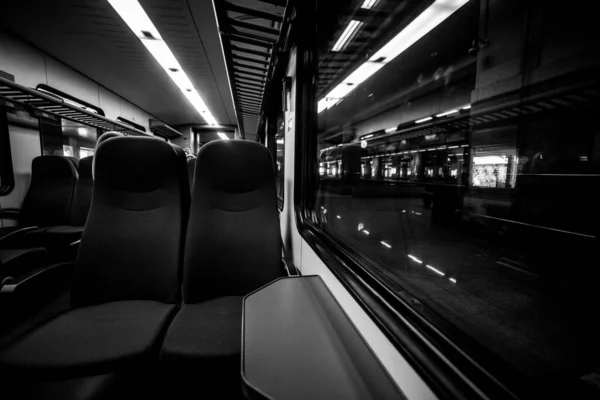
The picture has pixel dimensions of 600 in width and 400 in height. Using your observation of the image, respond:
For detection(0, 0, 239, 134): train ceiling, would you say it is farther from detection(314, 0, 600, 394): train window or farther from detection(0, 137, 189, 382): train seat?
detection(0, 137, 189, 382): train seat

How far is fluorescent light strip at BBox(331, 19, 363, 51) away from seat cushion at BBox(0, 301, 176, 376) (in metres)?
2.33

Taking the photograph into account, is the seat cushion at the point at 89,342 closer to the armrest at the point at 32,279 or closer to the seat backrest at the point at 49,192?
the armrest at the point at 32,279

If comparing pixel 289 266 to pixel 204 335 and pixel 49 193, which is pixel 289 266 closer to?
pixel 204 335

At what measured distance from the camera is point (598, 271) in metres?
3.69

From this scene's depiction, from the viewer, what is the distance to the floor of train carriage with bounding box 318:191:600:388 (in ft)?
5.40

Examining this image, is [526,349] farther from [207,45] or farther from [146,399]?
[207,45]

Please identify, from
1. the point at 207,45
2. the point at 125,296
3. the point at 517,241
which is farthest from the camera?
the point at 517,241

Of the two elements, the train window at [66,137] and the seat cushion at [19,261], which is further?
the train window at [66,137]

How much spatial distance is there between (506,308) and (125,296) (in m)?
3.34

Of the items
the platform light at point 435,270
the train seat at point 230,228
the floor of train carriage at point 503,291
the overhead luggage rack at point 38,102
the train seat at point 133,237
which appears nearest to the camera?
the train seat at point 133,237

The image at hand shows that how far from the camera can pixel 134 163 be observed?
4.37ft

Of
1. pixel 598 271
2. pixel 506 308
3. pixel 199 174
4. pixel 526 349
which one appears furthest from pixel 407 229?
pixel 199 174

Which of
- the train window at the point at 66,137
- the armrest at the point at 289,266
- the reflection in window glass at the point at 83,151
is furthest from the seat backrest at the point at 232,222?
the reflection in window glass at the point at 83,151

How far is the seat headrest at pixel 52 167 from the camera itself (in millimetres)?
3189
